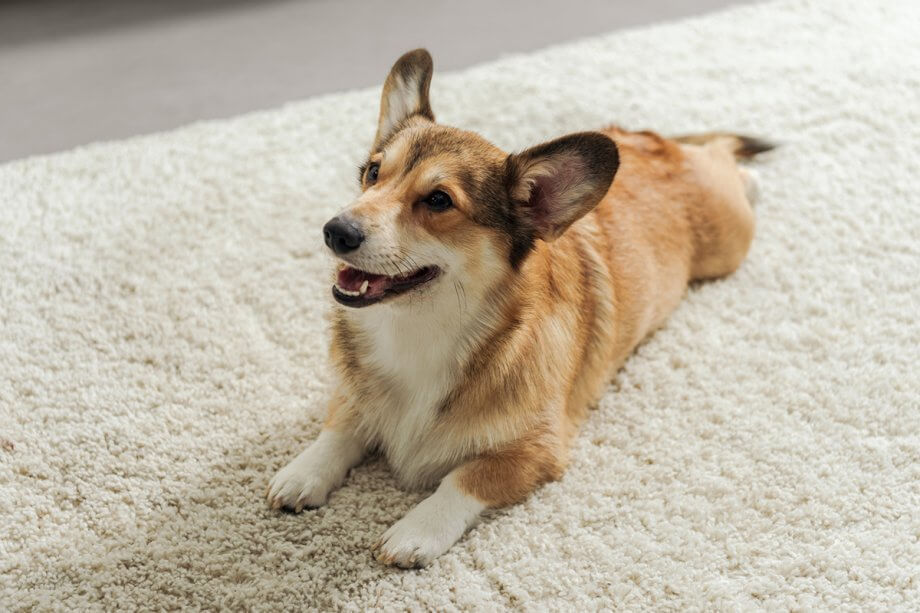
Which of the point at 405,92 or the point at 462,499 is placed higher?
the point at 405,92

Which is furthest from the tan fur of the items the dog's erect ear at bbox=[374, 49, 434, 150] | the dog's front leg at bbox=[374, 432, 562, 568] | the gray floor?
the gray floor

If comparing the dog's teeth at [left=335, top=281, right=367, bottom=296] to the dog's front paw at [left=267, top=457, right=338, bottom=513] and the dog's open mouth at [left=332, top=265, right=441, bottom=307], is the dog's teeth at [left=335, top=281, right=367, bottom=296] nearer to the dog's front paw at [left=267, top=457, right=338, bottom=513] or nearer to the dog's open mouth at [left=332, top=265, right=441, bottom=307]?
the dog's open mouth at [left=332, top=265, right=441, bottom=307]

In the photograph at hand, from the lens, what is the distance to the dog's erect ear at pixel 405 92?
1.92 meters

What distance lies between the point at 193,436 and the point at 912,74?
2.96m

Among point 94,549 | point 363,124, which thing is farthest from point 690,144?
point 94,549

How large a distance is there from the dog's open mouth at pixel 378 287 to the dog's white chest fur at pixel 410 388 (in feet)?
0.21

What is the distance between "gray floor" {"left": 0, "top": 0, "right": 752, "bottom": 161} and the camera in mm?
3264

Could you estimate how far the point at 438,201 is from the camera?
5.45ft

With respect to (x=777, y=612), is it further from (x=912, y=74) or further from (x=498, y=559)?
(x=912, y=74)

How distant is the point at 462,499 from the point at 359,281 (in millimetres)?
496

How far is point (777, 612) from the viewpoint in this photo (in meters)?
1.67

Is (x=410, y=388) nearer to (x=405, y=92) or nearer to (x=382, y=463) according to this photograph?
(x=382, y=463)

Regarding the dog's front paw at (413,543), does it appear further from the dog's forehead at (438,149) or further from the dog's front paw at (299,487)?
the dog's forehead at (438,149)

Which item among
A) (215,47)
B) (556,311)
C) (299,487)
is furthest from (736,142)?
(215,47)
